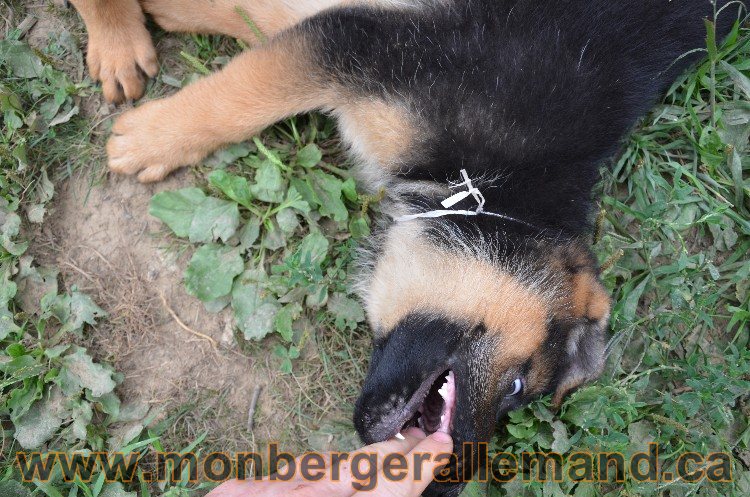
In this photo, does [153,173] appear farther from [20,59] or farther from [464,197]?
[464,197]

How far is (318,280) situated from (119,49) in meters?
1.78

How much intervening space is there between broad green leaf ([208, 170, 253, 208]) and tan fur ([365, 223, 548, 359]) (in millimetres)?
1014

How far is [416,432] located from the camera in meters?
2.90

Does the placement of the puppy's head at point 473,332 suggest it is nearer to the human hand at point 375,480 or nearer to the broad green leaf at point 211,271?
the human hand at point 375,480

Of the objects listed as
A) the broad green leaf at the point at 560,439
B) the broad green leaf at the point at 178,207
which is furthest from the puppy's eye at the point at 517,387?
the broad green leaf at the point at 178,207

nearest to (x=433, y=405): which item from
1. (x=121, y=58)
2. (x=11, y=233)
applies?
(x=11, y=233)

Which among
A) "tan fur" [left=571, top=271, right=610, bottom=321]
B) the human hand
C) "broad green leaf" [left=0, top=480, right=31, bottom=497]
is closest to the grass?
"broad green leaf" [left=0, top=480, right=31, bottom=497]

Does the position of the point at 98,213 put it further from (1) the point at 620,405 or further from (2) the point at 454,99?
(1) the point at 620,405

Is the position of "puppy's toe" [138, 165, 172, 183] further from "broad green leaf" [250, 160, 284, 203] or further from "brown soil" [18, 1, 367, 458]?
"broad green leaf" [250, 160, 284, 203]

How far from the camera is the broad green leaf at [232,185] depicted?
3516 mm

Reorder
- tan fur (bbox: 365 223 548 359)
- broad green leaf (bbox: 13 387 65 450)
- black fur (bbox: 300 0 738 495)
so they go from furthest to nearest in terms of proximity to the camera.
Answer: broad green leaf (bbox: 13 387 65 450)
black fur (bbox: 300 0 738 495)
tan fur (bbox: 365 223 548 359)

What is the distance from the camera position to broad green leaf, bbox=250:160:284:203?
3582 millimetres

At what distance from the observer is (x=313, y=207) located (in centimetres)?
366

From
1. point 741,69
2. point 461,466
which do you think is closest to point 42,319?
point 461,466
